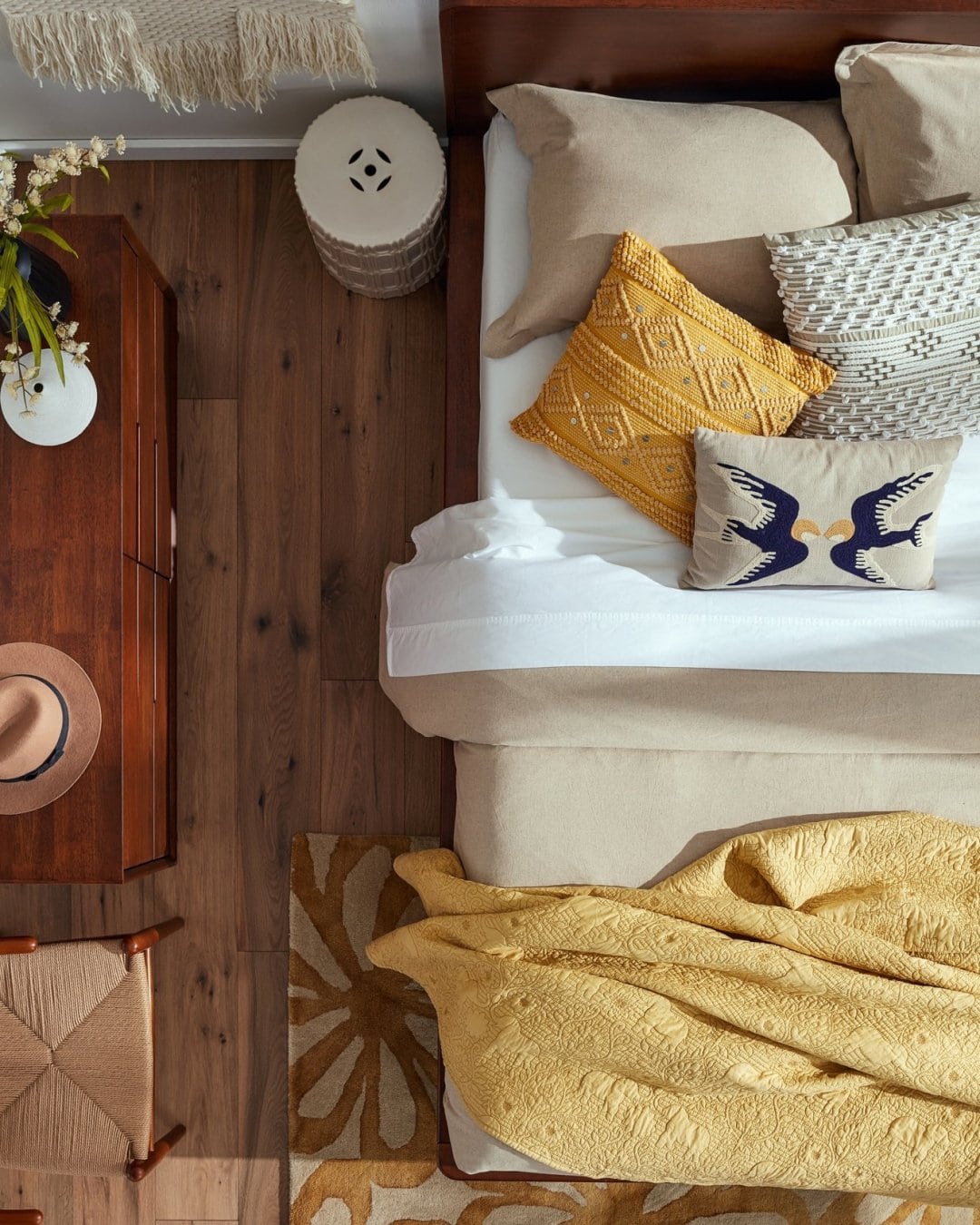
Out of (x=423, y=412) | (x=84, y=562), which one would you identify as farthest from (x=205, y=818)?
(x=423, y=412)

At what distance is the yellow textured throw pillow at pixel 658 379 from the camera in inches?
55.2

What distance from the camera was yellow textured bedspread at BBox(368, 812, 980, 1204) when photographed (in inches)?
53.2

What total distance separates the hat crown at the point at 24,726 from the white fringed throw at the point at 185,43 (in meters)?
0.99

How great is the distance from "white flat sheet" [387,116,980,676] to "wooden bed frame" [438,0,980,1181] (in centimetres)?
11

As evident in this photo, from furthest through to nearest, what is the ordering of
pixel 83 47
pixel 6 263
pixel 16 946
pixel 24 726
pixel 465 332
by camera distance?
pixel 465 332
pixel 16 946
pixel 83 47
pixel 24 726
pixel 6 263

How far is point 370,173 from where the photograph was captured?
1647 mm

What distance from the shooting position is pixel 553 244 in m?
1.47

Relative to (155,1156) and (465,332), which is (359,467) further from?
(155,1156)

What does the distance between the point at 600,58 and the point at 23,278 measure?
0.95 metres

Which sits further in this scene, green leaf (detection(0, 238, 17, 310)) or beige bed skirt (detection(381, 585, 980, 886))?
beige bed skirt (detection(381, 585, 980, 886))

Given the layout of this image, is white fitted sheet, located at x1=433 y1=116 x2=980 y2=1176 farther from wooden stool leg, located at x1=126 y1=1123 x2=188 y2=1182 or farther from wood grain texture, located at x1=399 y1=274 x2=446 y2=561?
wooden stool leg, located at x1=126 y1=1123 x2=188 y2=1182

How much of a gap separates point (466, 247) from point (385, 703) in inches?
35.2

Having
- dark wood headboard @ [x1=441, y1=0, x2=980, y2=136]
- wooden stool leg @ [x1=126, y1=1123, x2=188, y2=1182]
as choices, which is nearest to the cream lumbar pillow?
dark wood headboard @ [x1=441, y1=0, x2=980, y2=136]

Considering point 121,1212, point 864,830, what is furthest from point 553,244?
point 121,1212
